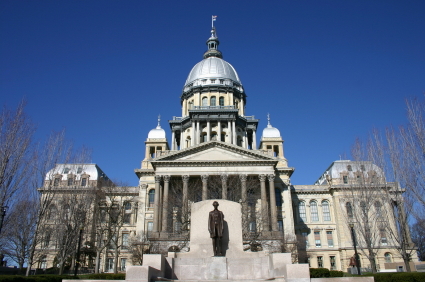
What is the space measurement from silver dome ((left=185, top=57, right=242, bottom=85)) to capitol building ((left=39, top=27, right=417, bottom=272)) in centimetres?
22

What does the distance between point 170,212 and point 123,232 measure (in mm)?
15176

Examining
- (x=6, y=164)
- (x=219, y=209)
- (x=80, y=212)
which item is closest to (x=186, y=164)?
(x=80, y=212)

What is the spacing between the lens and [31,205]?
3109 cm

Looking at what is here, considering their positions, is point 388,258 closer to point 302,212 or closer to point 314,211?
point 314,211

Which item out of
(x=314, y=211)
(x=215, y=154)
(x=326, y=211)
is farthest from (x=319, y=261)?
(x=215, y=154)

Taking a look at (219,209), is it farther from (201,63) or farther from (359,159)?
(201,63)

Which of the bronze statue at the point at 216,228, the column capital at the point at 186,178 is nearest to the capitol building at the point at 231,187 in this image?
the column capital at the point at 186,178

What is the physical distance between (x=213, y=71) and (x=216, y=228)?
59.8 meters

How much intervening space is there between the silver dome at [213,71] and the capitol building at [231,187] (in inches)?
8.5

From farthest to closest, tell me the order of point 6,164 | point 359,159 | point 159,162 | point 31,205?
point 159,162, point 359,159, point 31,205, point 6,164

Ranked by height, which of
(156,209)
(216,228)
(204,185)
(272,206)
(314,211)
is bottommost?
(216,228)

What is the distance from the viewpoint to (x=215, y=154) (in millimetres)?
47969

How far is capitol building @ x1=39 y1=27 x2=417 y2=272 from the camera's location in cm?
4041

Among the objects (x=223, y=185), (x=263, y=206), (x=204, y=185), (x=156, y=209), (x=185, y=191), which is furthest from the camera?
(x=156, y=209)
